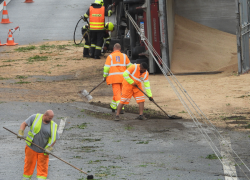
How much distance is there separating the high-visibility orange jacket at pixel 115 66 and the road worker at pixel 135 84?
51 centimetres

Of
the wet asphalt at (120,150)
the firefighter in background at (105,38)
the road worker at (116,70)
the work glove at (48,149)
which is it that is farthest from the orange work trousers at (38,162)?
the firefighter in background at (105,38)

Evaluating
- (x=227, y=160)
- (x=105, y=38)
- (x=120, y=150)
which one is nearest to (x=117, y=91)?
(x=120, y=150)

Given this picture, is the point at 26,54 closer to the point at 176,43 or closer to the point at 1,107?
the point at 176,43

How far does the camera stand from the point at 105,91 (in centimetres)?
1427

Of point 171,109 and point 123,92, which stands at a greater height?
point 123,92

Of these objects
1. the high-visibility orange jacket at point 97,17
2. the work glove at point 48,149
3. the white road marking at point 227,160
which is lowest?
the white road marking at point 227,160

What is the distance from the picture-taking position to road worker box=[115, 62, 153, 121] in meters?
10.8

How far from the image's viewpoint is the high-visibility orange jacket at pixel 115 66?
11570 mm

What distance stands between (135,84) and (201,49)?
7.70 m

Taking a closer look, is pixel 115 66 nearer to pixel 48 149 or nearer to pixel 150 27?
pixel 150 27

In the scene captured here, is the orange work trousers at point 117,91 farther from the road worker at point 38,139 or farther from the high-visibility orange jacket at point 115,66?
the road worker at point 38,139

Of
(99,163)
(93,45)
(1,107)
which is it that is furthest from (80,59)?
(99,163)

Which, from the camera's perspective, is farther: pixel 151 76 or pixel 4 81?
pixel 151 76

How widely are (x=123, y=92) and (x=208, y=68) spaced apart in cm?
652
